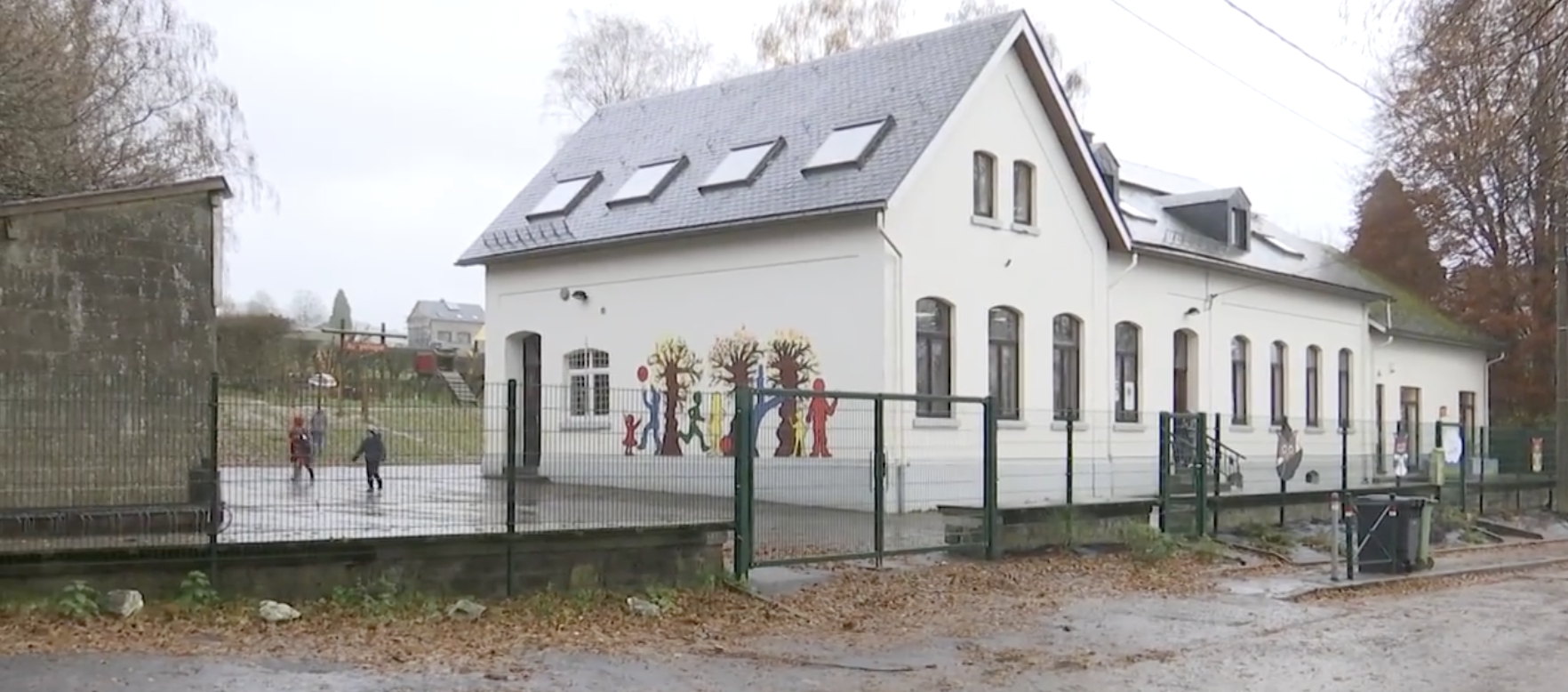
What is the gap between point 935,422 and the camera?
22.4 meters

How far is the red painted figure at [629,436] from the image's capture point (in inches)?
554

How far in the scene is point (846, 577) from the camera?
14.6 meters

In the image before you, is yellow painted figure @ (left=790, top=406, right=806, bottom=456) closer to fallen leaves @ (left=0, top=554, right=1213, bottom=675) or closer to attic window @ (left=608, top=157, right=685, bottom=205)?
fallen leaves @ (left=0, top=554, right=1213, bottom=675)

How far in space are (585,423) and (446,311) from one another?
106 meters

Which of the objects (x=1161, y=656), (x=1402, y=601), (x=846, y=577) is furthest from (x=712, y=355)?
(x=1161, y=656)

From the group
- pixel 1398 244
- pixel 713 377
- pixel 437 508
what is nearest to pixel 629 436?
pixel 437 508

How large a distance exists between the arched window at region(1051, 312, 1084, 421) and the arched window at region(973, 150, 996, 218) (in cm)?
274

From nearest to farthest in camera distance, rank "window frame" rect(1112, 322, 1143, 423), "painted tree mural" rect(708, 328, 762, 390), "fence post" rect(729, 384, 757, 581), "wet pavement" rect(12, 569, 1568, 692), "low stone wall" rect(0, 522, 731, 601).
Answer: "wet pavement" rect(12, 569, 1568, 692), "low stone wall" rect(0, 522, 731, 601), "fence post" rect(729, 384, 757, 581), "painted tree mural" rect(708, 328, 762, 390), "window frame" rect(1112, 322, 1143, 423)

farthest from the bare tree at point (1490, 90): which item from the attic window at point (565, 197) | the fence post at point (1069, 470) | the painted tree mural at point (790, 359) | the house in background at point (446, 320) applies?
the house in background at point (446, 320)

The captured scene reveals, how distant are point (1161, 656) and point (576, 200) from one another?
18596 millimetres

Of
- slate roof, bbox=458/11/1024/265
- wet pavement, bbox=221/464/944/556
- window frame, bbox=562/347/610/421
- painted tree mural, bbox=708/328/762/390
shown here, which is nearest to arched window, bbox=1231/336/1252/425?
slate roof, bbox=458/11/1024/265

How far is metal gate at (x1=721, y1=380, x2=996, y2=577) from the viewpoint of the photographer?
13.8 meters

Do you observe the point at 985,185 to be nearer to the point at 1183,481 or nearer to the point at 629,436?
the point at 1183,481

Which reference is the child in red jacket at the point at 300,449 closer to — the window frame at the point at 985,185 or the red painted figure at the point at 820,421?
the red painted figure at the point at 820,421
